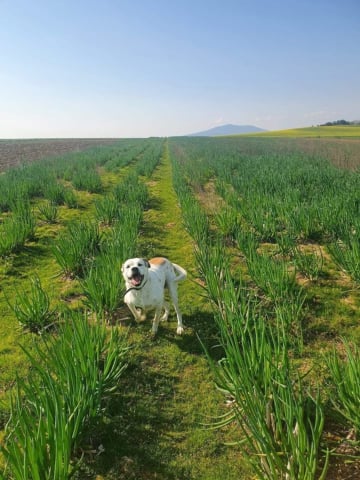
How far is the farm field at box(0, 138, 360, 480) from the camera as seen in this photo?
185 cm

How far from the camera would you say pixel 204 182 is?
43.3 feet

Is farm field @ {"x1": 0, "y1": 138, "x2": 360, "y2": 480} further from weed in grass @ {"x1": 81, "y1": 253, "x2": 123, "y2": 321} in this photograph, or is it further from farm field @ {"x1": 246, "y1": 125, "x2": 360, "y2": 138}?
farm field @ {"x1": 246, "y1": 125, "x2": 360, "y2": 138}

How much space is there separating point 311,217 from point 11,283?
5087mm

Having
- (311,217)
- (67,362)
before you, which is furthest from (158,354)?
(311,217)

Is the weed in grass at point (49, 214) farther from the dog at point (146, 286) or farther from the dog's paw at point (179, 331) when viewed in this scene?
the dog's paw at point (179, 331)

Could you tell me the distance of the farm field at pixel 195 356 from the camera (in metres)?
1.85

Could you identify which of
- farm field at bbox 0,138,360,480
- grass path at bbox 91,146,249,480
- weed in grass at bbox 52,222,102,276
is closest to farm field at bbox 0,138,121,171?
weed in grass at bbox 52,222,102,276

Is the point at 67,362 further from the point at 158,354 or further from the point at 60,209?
the point at 60,209

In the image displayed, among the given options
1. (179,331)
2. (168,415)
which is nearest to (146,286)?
(179,331)

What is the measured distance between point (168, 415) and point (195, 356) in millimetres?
781

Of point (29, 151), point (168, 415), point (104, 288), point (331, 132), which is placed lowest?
point (168, 415)

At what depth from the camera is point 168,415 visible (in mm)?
2547

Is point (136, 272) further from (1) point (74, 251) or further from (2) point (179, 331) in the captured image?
(1) point (74, 251)

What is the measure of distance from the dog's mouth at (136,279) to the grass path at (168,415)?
25.3 inches
